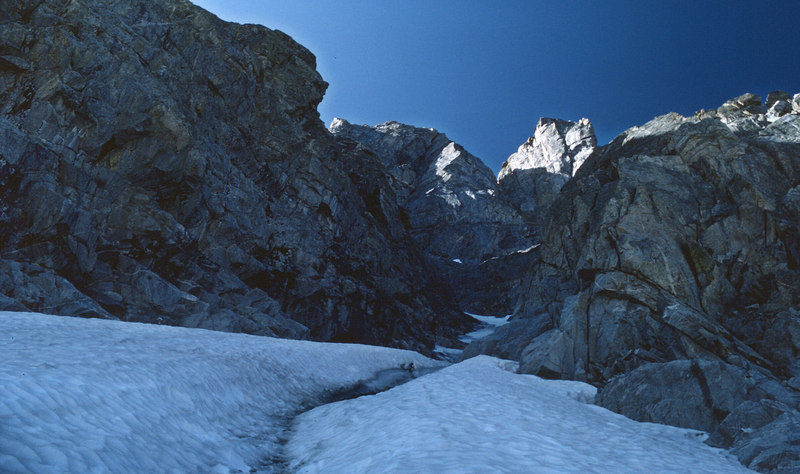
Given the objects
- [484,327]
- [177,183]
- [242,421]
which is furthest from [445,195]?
[242,421]

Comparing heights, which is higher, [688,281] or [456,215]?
[456,215]

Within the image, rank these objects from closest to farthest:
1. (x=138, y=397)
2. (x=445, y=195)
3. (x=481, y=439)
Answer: (x=481, y=439)
(x=138, y=397)
(x=445, y=195)

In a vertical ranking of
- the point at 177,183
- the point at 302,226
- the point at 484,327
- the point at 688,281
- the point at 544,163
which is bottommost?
the point at 484,327

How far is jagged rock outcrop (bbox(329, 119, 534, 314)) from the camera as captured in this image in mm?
109750

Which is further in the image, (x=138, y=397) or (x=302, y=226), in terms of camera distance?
(x=302, y=226)

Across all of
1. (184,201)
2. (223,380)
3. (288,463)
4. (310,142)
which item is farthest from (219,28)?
(288,463)

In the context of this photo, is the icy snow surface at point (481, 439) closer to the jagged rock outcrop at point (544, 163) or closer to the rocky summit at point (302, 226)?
the rocky summit at point (302, 226)

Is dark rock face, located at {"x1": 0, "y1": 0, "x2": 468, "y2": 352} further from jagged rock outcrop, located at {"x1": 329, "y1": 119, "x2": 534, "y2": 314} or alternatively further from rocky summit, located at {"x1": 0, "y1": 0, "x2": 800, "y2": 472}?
jagged rock outcrop, located at {"x1": 329, "y1": 119, "x2": 534, "y2": 314}

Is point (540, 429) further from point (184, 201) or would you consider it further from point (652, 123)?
point (652, 123)

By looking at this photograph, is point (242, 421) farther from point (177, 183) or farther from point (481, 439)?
point (177, 183)

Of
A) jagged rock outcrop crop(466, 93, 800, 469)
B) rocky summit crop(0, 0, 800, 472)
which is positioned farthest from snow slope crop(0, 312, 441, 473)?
jagged rock outcrop crop(466, 93, 800, 469)

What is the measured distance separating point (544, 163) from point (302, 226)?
10642 centimetres

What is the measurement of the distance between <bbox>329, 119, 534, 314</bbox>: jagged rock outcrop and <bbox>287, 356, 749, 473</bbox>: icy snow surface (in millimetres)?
92821

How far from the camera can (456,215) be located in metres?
124
